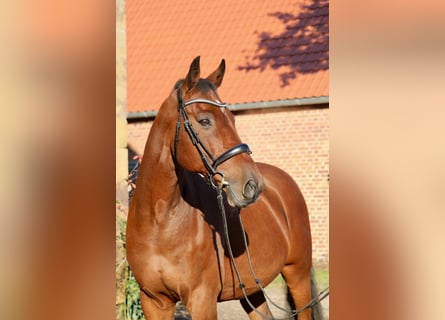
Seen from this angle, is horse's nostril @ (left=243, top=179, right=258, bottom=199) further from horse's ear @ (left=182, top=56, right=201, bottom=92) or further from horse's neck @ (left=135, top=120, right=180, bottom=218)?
horse's ear @ (left=182, top=56, right=201, bottom=92)

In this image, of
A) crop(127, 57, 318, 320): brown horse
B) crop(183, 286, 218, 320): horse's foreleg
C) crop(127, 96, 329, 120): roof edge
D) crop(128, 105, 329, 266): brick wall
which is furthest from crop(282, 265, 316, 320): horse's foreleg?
crop(127, 96, 329, 120): roof edge

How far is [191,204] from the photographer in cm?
315

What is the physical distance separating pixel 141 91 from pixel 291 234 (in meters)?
6.80

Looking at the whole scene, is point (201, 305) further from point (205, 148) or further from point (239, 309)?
point (239, 309)

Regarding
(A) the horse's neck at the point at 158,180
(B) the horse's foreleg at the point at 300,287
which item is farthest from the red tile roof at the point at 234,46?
(A) the horse's neck at the point at 158,180

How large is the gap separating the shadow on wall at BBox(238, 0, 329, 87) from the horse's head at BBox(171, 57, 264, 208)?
656cm

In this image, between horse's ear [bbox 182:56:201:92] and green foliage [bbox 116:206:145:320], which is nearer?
horse's ear [bbox 182:56:201:92]

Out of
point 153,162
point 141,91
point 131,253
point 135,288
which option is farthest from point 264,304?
point 141,91

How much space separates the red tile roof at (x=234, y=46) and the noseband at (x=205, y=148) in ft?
20.4

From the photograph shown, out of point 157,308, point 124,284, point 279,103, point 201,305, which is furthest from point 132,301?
point 279,103

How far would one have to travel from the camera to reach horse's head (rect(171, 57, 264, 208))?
2.70 meters
